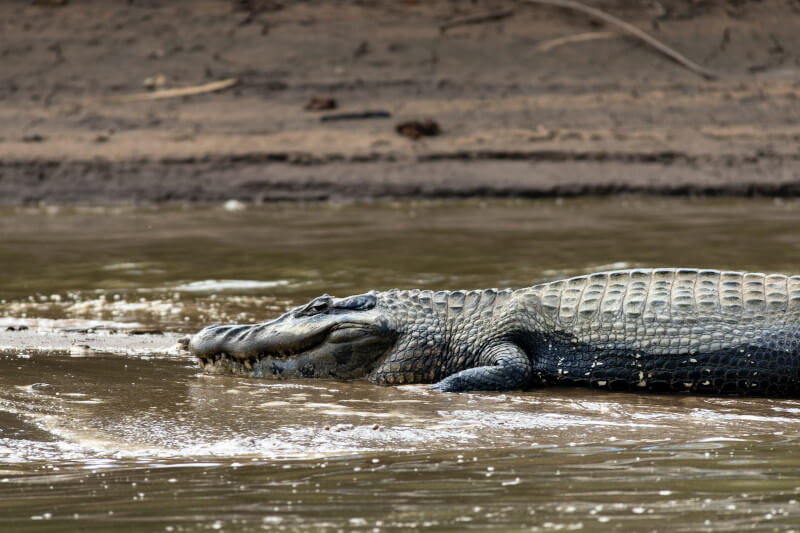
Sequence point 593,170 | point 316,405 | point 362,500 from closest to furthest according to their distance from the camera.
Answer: point 362,500 → point 316,405 → point 593,170

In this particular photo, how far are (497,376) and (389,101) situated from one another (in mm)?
11180

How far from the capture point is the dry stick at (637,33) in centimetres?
1700

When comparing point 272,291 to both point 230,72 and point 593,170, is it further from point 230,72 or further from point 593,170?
point 230,72

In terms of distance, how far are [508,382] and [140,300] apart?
10.9 feet

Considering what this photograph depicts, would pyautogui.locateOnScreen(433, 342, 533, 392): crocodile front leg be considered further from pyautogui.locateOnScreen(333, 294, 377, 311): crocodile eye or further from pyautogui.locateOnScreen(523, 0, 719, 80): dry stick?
pyautogui.locateOnScreen(523, 0, 719, 80): dry stick

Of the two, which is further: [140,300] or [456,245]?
[456,245]

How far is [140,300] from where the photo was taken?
25.5 ft

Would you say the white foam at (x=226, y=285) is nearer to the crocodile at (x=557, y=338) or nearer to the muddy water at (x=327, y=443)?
the muddy water at (x=327, y=443)

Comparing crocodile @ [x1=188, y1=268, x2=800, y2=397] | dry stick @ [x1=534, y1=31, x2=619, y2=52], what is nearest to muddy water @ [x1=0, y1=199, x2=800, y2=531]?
crocodile @ [x1=188, y1=268, x2=800, y2=397]

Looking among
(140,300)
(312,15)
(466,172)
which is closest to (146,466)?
(140,300)

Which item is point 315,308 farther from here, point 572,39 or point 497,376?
point 572,39

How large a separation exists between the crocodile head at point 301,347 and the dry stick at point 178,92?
11.3 meters

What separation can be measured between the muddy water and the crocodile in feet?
0.48

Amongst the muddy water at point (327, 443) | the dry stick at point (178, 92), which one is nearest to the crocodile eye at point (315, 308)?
the muddy water at point (327, 443)
